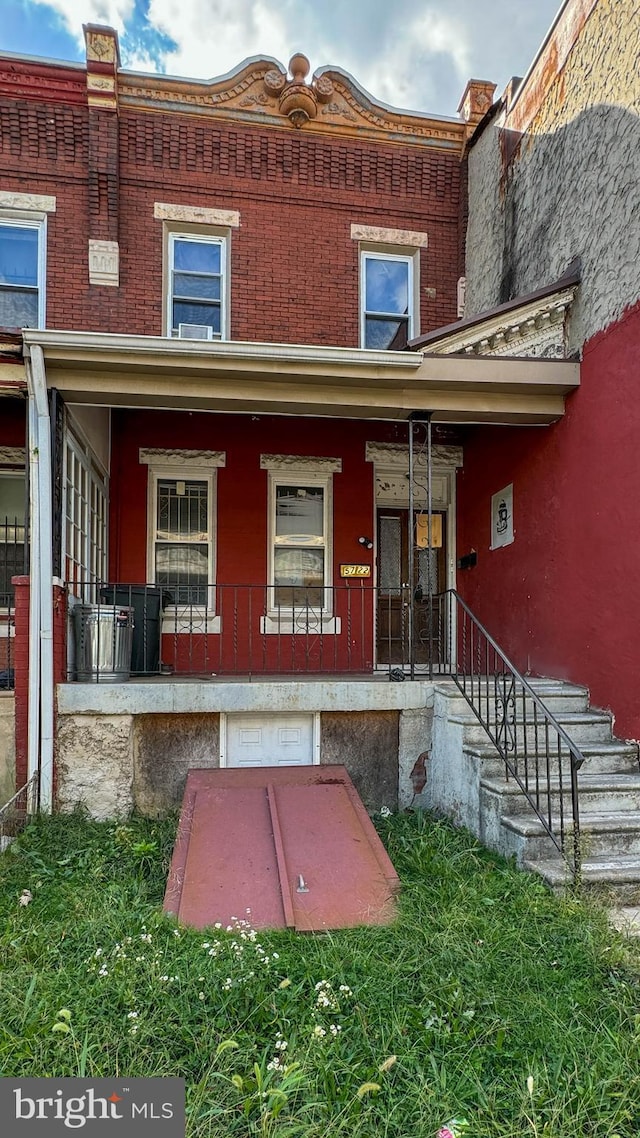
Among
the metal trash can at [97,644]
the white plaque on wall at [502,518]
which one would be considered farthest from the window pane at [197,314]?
the metal trash can at [97,644]

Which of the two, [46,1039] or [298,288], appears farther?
[298,288]

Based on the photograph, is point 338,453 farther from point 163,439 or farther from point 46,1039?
point 46,1039

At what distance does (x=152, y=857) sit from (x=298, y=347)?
173 inches

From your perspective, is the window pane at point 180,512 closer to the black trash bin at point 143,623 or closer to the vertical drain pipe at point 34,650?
the black trash bin at point 143,623

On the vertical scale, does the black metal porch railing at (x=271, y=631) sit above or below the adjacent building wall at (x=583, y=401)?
below

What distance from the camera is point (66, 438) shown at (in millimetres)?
6074

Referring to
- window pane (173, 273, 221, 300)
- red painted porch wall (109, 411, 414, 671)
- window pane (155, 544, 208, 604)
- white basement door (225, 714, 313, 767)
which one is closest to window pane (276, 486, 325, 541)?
red painted porch wall (109, 411, 414, 671)

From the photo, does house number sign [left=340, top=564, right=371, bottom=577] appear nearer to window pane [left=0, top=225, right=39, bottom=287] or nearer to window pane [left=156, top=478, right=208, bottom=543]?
window pane [left=156, top=478, right=208, bottom=543]

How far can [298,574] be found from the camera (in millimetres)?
8609

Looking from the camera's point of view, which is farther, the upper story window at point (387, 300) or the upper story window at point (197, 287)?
the upper story window at point (387, 300)

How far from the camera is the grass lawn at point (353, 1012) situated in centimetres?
253

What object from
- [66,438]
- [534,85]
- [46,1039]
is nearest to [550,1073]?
[46,1039]

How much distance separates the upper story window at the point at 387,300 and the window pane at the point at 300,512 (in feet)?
7.53

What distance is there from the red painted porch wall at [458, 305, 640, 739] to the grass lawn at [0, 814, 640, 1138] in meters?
2.51
